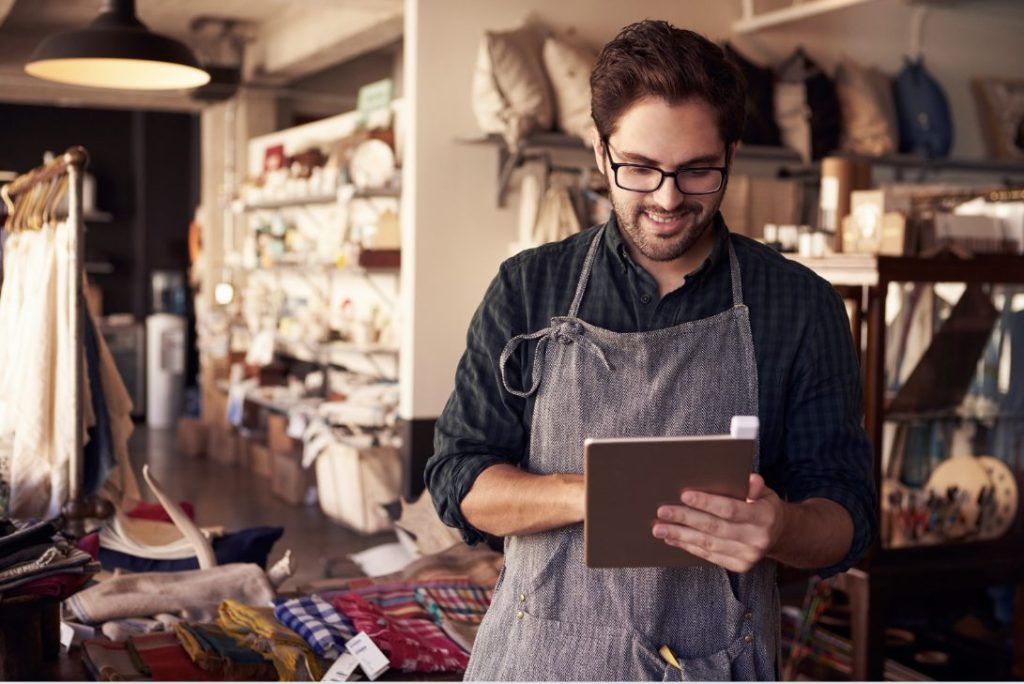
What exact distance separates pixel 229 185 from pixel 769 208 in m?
5.51

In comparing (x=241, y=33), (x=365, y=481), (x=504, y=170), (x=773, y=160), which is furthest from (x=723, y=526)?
(x=241, y=33)

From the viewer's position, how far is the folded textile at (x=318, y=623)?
279 cm

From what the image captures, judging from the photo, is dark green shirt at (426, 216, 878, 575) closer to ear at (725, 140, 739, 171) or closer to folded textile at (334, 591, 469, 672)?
ear at (725, 140, 739, 171)

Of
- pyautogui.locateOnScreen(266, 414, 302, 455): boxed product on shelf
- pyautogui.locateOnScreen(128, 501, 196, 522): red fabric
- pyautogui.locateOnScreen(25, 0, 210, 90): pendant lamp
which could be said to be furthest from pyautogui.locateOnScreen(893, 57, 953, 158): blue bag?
pyautogui.locateOnScreen(128, 501, 196, 522): red fabric

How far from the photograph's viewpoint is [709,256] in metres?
1.89

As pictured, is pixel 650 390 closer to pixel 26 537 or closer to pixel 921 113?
pixel 26 537

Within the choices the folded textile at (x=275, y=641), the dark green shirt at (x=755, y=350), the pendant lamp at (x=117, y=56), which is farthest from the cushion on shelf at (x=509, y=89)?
the dark green shirt at (x=755, y=350)

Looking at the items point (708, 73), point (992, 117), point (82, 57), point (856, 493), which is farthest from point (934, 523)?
point (992, 117)

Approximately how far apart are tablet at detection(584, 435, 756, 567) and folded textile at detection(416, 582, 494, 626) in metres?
1.47

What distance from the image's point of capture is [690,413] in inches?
72.0

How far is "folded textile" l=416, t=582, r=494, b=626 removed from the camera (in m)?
3.06

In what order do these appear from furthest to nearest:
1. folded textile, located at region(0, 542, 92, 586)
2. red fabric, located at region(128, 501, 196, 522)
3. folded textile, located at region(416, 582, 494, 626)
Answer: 1. red fabric, located at region(128, 501, 196, 522)
2. folded textile, located at region(416, 582, 494, 626)
3. folded textile, located at region(0, 542, 92, 586)

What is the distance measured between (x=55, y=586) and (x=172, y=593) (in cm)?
58

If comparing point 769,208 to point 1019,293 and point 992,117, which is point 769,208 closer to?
point 992,117
